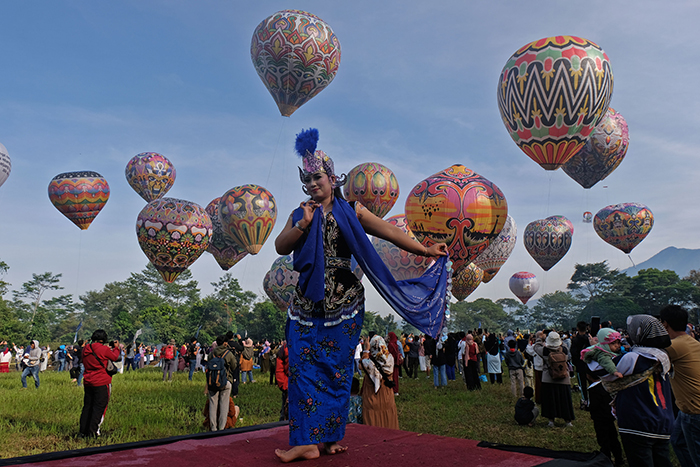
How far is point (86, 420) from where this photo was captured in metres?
8.19

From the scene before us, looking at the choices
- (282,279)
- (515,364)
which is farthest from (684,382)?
(282,279)

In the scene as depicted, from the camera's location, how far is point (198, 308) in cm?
6081

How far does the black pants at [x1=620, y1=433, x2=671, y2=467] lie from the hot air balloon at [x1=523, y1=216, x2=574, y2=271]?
28808 millimetres

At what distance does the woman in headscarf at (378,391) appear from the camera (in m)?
7.05

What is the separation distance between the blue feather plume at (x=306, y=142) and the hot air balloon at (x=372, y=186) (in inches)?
675

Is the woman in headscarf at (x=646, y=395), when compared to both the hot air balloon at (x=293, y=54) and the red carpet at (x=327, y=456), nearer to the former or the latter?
the red carpet at (x=327, y=456)

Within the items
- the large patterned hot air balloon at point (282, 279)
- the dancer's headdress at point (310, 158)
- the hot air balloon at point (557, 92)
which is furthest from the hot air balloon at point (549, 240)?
the dancer's headdress at point (310, 158)

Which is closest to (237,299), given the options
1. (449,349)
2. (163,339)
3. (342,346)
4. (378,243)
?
(163,339)

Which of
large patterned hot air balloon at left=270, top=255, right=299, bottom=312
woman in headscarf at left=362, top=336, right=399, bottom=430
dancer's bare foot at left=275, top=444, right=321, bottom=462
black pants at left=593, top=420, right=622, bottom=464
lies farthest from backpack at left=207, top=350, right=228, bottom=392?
large patterned hot air balloon at left=270, top=255, right=299, bottom=312

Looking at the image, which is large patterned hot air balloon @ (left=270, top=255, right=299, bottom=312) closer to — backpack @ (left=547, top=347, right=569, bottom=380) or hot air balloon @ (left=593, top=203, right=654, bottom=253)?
backpack @ (left=547, top=347, right=569, bottom=380)

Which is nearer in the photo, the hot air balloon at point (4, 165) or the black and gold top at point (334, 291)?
the black and gold top at point (334, 291)

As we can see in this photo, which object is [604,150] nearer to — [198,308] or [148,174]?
[148,174]

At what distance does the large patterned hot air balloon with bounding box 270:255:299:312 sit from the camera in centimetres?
2789

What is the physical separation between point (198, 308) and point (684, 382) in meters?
61.3
